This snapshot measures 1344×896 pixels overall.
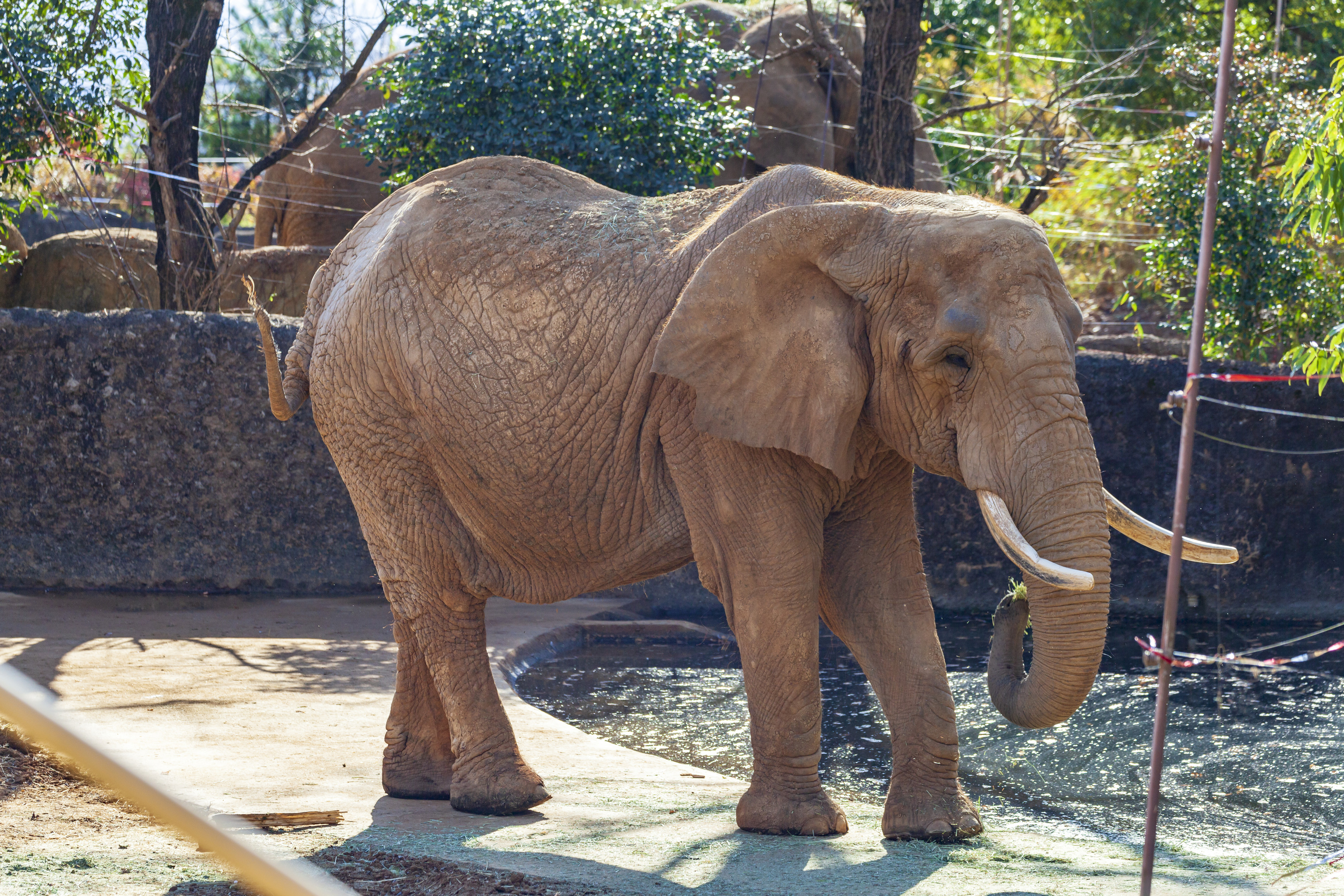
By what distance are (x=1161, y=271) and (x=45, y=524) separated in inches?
406

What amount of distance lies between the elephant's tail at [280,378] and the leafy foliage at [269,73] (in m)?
8.42

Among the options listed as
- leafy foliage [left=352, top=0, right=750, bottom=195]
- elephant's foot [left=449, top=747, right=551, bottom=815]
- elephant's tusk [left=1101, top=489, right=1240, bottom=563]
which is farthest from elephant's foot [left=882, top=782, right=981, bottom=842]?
leafy foliage [left=352, top=0, right=750, bottom=195]

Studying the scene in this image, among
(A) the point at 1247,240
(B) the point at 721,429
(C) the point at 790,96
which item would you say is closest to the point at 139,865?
(B) the point at 721,429

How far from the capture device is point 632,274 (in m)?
5.49

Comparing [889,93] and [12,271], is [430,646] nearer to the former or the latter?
[889,93]

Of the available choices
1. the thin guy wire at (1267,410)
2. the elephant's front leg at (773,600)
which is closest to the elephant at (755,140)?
the thin guy wire at (1267,410)

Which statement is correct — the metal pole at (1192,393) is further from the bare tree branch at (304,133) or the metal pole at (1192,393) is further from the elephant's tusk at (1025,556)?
the bare tree branch at (304,133)

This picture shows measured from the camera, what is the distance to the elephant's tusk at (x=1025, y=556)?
4117 mm

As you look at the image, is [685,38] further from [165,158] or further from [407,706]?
[407,706]

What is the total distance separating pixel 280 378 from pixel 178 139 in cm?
859

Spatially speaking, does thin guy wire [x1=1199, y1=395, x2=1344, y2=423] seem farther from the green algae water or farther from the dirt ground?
the dirt ground

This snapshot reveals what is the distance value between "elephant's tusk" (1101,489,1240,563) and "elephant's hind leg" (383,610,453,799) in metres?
2.84

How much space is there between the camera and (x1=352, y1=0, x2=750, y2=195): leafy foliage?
11320mm

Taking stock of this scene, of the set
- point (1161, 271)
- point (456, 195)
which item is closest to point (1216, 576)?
point (1161, 271)
